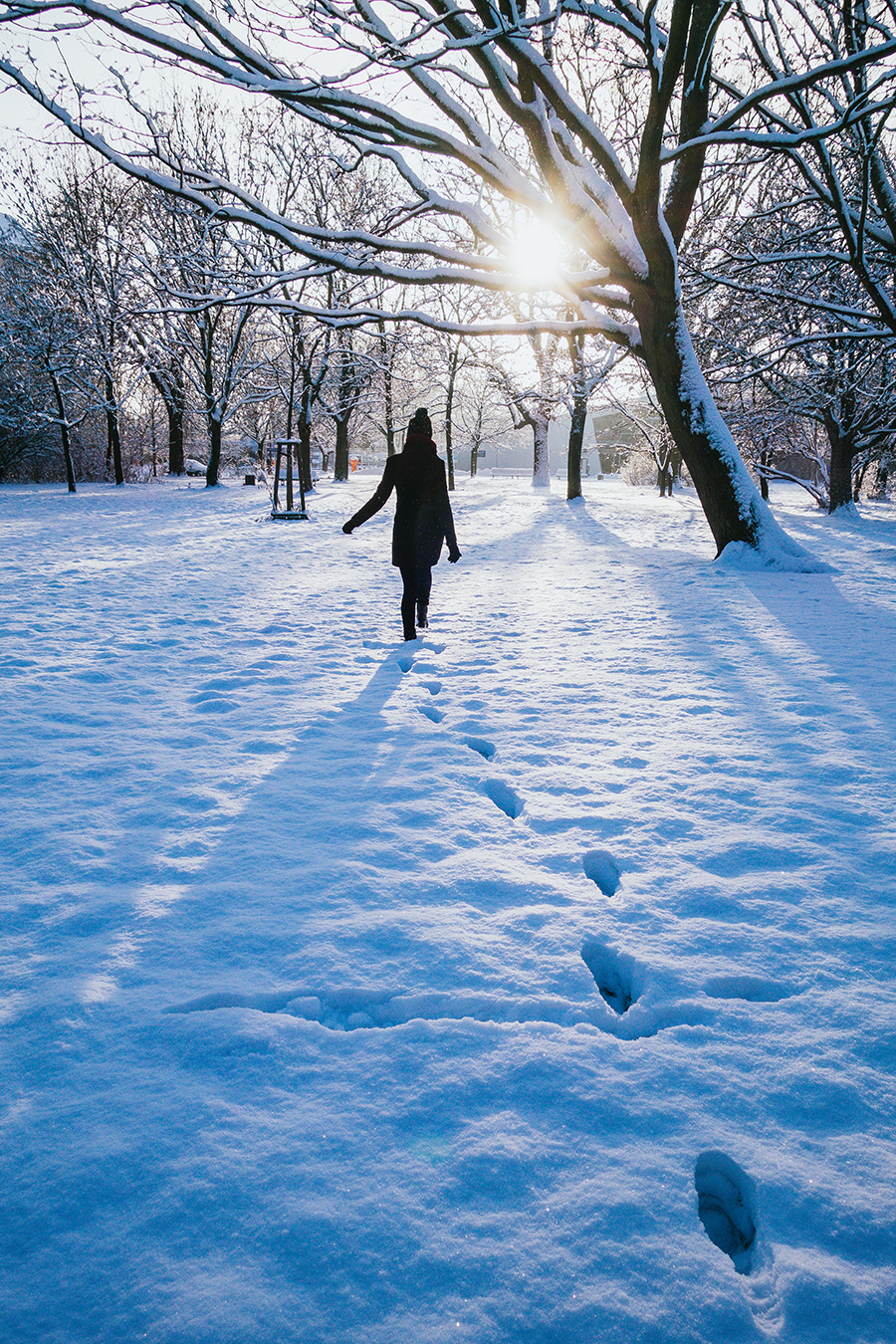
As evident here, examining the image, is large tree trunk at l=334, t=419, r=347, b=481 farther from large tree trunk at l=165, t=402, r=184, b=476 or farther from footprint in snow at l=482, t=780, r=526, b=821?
footprint in snow at l=482, t=780, r=526, b=821

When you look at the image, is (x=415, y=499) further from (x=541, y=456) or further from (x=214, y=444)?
(x=541, y=456)

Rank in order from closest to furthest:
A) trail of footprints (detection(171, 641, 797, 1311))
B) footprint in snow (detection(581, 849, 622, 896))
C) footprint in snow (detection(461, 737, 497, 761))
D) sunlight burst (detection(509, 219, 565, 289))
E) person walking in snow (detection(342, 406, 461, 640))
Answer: trail of footprints (detection(171, 641, 797, 1311)) → footprint in snow (detection(581, 849, 622, 896)) → footprint in snow (detection(461, 737, 497, 761)) → person walking in snow (detection(342, 406, 461, 640)) → sunlight burst (detection(509, 219, 565, 289))

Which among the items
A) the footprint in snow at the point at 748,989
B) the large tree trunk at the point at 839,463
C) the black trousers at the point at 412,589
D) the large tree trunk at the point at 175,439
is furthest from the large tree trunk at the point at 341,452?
the footprint in snow at the point at 748,989

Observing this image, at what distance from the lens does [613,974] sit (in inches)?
74.0

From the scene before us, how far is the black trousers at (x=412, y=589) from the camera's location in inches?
208

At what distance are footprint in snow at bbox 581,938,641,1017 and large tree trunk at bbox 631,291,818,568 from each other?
7039mm

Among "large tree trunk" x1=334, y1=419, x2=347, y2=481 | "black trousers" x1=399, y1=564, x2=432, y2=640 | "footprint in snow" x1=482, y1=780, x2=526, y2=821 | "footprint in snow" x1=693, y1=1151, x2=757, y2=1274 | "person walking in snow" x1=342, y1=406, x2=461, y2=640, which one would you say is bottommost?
"footprint in snow" x1=693, y1=1151, x2=757, y2=1274

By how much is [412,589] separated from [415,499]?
723 mm

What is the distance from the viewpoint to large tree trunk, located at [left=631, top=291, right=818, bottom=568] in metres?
7.63

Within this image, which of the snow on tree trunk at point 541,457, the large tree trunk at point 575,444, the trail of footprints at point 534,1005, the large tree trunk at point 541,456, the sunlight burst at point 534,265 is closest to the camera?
the trail of footprints at point 534,1005

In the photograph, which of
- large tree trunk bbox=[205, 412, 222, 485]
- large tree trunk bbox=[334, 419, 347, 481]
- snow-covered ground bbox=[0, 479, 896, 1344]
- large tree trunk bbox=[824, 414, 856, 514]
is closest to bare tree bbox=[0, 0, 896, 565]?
snow-covered ground bbox=[0, 479, 896, 1344]

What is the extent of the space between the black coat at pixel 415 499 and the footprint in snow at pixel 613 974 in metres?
3.75

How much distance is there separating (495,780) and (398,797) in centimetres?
46

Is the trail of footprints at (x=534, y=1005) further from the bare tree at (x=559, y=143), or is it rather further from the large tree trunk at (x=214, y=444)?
the large tree trunk at (x=214, y=444)
